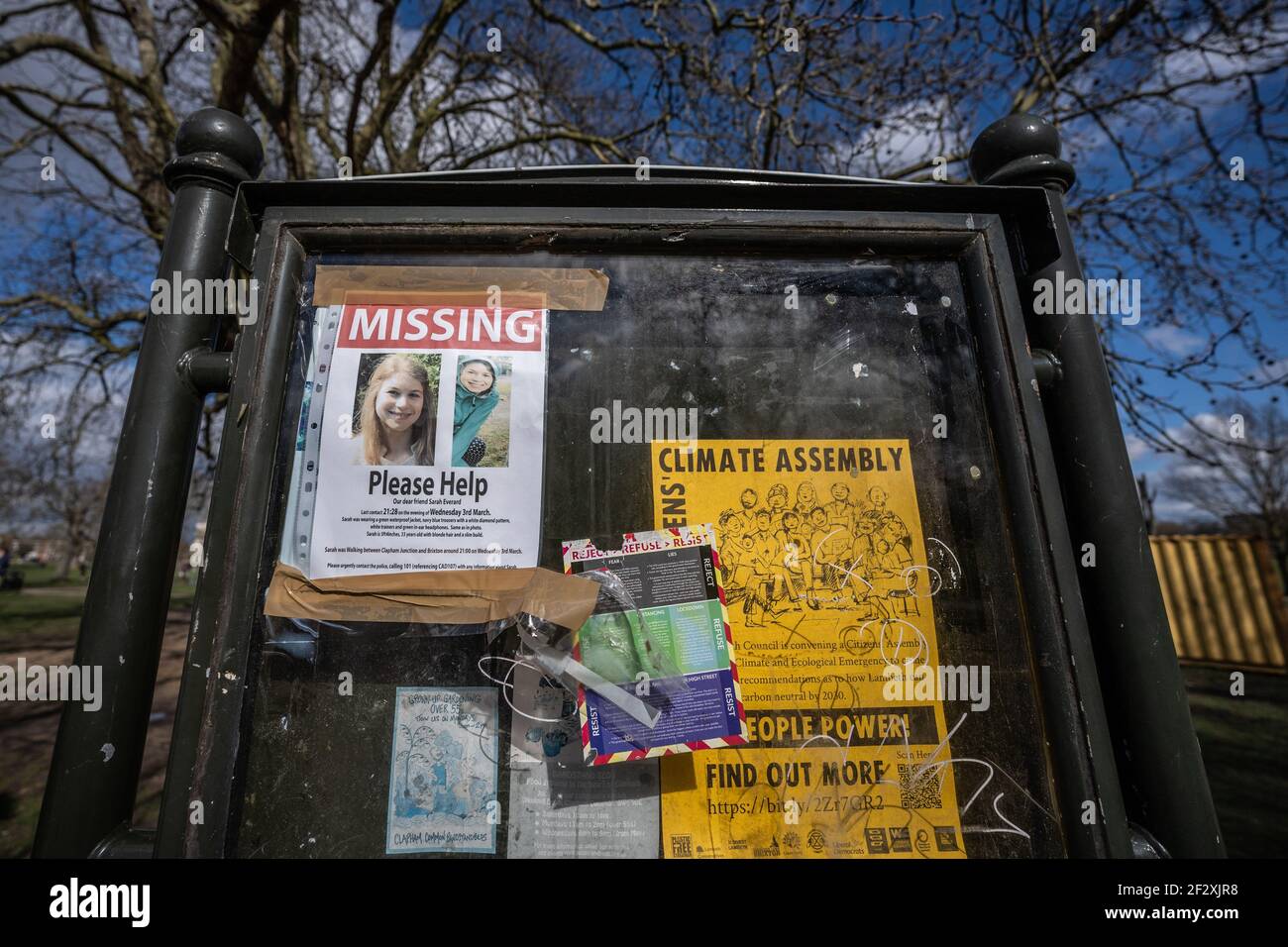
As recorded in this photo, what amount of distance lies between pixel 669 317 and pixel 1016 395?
2.22 ft

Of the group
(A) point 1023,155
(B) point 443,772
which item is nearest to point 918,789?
(B) point 443,772

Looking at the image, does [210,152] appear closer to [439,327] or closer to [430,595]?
[439,327]

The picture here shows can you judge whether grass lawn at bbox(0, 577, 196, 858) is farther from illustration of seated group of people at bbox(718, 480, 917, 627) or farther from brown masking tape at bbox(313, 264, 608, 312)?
illustration of seated group of people at bbox(718, 480, 917, 627)

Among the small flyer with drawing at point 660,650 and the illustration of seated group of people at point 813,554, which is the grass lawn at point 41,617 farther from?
the illustration of seated group of people at point 813,554

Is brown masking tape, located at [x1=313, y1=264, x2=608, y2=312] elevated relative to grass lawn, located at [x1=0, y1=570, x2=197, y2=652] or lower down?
lower down

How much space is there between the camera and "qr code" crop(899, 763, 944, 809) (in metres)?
1.13

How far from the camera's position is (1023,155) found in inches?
57.2

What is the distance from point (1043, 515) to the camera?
3.91 ft

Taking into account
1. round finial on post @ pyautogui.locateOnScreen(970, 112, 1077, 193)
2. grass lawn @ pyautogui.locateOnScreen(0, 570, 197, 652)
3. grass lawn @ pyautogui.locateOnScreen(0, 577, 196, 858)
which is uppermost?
grass lawn @ pyautogui.locateOnScreen(0, 570, 197, 652)

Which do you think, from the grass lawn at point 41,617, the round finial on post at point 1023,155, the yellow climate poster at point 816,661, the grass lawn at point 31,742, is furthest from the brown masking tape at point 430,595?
the grass lawn at point 41,617

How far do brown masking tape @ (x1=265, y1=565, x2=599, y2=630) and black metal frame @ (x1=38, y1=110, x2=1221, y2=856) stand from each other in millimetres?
81

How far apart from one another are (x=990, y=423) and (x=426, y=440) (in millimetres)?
1069

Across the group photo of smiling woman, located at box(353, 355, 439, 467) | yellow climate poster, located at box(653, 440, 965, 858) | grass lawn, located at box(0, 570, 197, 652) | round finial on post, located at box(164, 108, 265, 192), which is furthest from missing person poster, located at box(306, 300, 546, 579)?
grass lawn, located at box(0, 570, 197, 652)
